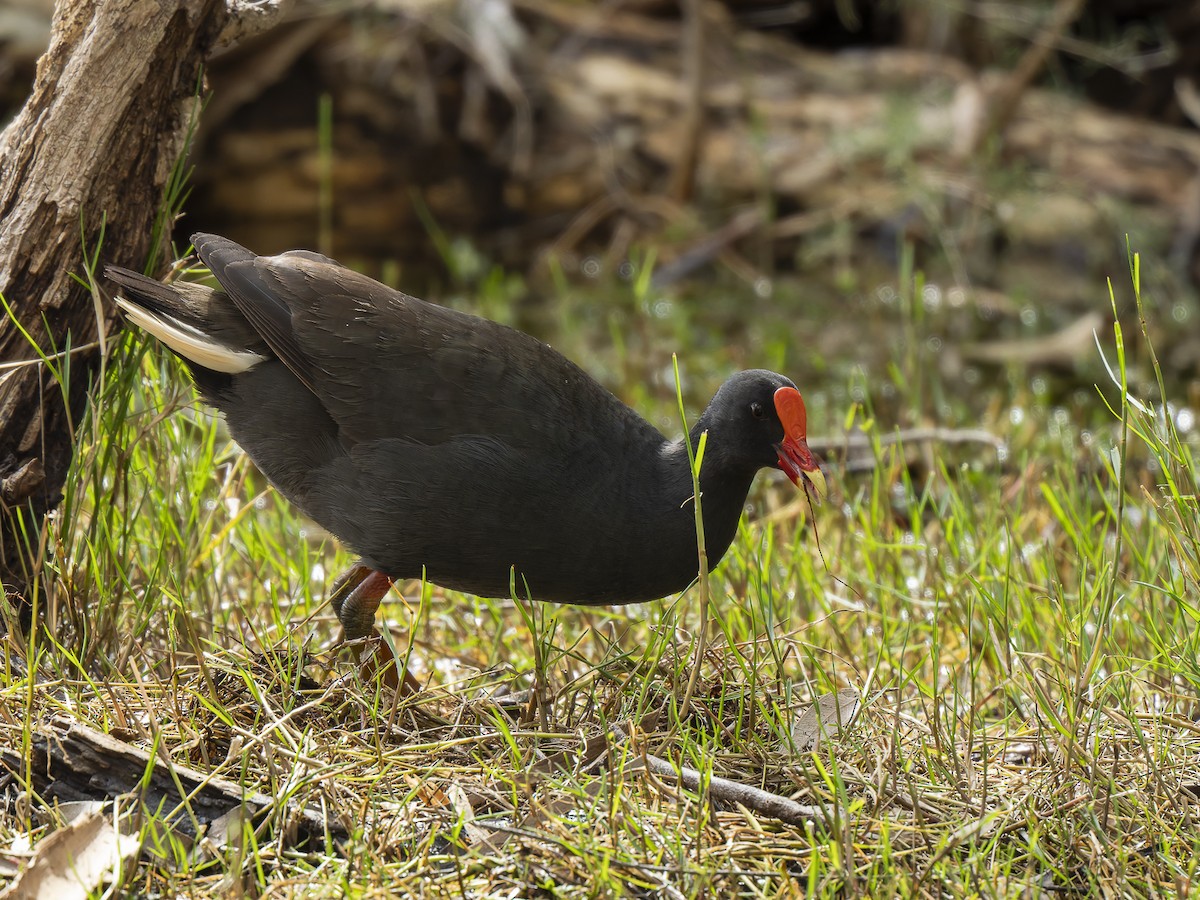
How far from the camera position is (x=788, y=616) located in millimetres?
3354

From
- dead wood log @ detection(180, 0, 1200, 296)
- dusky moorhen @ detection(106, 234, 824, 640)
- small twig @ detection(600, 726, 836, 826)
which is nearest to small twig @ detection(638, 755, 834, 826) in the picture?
small twig @ detection(600, 726, 836, 826)

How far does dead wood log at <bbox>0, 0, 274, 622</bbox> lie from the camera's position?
2818mm

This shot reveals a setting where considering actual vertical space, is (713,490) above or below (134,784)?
above

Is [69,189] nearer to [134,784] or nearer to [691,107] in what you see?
[134,784]

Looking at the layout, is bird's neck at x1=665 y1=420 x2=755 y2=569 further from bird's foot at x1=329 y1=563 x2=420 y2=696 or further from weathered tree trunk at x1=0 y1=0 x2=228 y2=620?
weathered tree trunk at x1=0 y1=0 x2=228 y2=620

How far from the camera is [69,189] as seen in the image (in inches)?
111

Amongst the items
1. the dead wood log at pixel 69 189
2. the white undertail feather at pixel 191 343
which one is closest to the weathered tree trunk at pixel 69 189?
the dead wood log at pixel 69 189

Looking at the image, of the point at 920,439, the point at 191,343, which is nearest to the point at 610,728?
the point at 191,343

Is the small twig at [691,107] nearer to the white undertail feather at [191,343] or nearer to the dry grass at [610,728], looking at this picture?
the dry grass at [610,728]

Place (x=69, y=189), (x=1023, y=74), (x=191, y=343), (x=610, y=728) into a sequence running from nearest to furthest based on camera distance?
(x=610, y=728)
(x=69, y=189)
(x=191, y=343)
(x=1023, y=74)

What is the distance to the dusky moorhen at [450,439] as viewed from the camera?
2830 millimetres

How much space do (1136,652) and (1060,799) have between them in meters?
0.96

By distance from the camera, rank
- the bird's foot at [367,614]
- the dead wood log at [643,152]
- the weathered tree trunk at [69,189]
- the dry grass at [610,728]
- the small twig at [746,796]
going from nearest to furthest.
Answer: the dry grass at [610,728] < the small twig at [746,796] < the weathered tree trunk at [69,189] < the bird's foot at [367,614] < the dead wood log at [643,152]

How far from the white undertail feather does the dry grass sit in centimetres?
11
